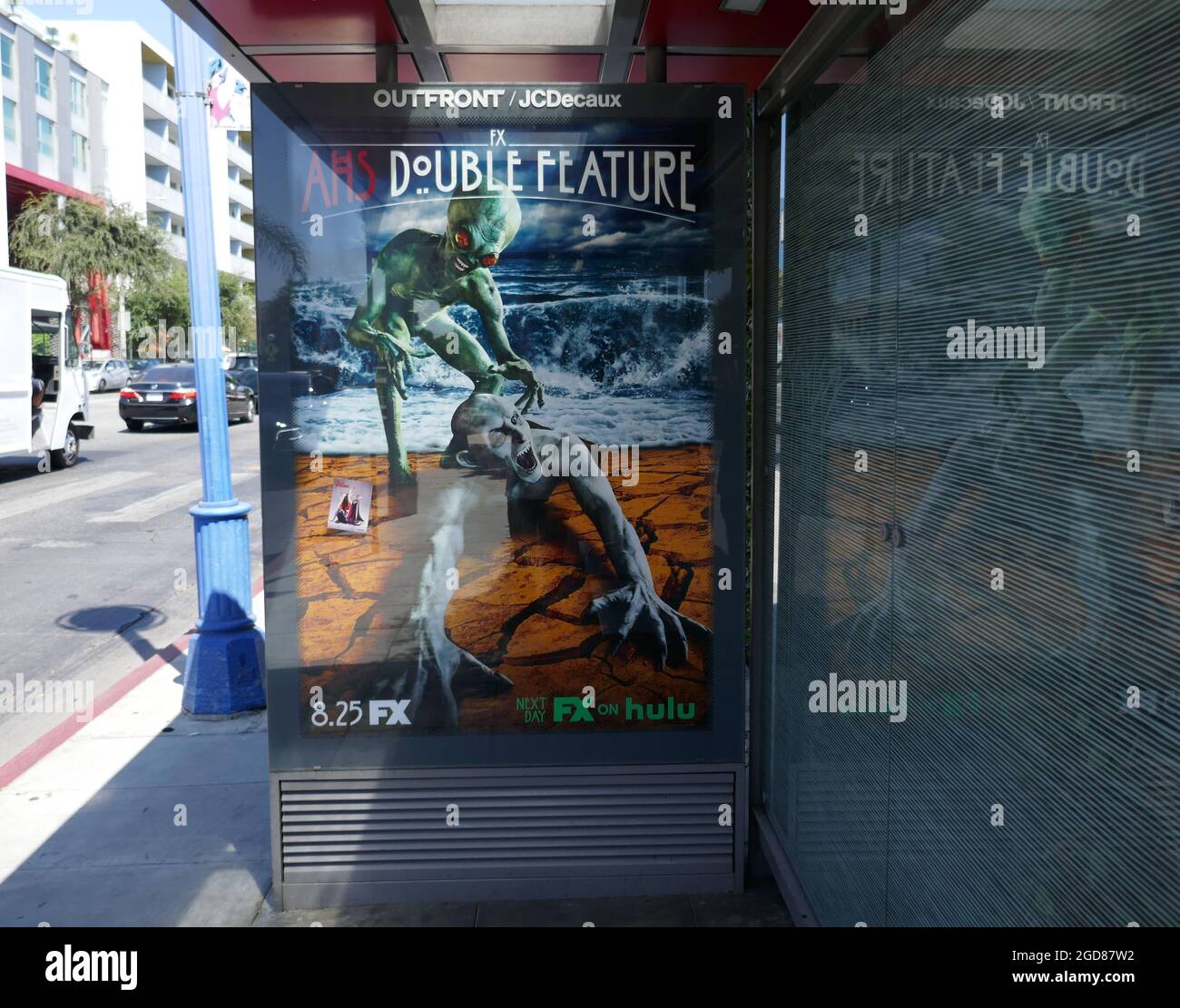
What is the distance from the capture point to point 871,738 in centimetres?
345

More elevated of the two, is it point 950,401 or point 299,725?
point 950,401

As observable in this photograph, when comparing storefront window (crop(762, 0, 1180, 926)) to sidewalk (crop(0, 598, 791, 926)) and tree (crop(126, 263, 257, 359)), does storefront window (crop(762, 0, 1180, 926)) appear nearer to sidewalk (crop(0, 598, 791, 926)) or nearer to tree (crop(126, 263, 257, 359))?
sidewalk (crop(0, 598, 791, 926))

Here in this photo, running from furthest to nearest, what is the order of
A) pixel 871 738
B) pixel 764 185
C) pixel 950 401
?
pixel 764 185
pixel 871 738
pixel 950 401

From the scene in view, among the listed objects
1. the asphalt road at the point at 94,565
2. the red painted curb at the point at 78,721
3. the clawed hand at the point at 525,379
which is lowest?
the red painted curb at the point at 78,721

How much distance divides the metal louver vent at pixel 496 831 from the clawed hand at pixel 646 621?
1.65 ft

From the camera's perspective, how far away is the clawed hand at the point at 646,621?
14.6ft

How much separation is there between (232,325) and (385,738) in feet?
188

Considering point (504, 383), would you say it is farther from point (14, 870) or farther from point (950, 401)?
point (14, 870)

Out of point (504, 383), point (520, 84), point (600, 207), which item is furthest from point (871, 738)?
point (520, 84)

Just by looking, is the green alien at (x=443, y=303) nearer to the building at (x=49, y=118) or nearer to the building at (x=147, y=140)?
the building at (x=49, y=118)

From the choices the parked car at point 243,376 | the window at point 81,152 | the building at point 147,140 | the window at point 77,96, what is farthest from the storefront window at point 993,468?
the window at point 81,152

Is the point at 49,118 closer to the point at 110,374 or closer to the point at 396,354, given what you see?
the point at 110,374

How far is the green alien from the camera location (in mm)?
4344

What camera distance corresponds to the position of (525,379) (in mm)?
4398
